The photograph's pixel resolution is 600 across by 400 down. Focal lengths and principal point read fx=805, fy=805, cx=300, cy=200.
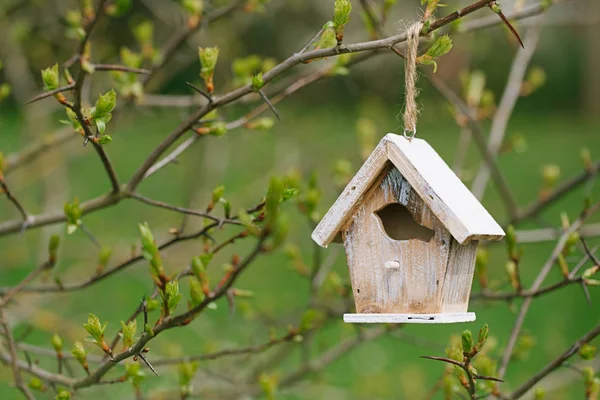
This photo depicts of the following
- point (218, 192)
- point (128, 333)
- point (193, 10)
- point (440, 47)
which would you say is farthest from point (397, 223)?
point (193, 10)

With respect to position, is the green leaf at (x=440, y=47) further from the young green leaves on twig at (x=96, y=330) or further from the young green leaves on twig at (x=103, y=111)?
the young green leaves on twig at (x=96, y=330)

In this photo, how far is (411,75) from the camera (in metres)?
1.73

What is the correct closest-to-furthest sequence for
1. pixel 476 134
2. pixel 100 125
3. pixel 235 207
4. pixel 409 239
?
pixel 100 125 → pixel 409 239 → pixel 476 134 → pixel 235 207

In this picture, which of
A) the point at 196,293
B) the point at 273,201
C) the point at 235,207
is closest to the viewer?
the point at 273,201

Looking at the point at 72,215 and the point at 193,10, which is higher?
the point at 193,10

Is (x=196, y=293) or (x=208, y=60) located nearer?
(x=196, y=293)

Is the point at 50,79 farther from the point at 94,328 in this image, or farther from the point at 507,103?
the point at 507,103

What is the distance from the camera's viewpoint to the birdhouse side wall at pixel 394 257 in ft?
6.41

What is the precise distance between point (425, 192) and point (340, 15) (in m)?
0.46

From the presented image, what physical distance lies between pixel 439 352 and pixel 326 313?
6.77ft

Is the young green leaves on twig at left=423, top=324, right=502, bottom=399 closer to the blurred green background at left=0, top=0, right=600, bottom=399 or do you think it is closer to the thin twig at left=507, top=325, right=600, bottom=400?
the thin twig at left=507, top=325, right=600, bottom=400

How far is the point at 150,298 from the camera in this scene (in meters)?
1.88

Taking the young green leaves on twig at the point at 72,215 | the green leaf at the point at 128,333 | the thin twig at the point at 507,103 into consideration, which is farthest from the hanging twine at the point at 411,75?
the thin twig at the point at 507,103

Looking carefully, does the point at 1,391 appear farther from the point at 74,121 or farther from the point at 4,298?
the point at 74,121
